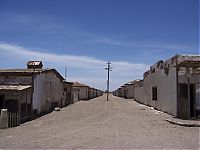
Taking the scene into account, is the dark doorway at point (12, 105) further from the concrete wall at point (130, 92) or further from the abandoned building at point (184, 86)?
the concrete wall at point (130, 92)

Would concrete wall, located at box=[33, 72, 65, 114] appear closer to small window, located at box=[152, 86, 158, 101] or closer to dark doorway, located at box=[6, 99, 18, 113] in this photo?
dark doorway, located at box=[6, 99, 18, 113]

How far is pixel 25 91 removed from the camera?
23.5 m

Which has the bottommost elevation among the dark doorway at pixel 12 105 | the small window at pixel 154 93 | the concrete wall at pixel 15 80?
the dark doorway at pixel 12 105

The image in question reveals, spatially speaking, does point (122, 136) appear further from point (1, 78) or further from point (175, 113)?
point (1, 78)

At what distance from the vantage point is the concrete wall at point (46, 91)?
1048 inches

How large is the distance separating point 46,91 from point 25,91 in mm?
6771

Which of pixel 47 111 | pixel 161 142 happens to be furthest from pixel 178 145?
pixel 47 111

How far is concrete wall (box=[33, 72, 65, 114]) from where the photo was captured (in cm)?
2661

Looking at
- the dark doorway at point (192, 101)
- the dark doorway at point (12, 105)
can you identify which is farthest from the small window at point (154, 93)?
the dark doorway at point (12, 105)

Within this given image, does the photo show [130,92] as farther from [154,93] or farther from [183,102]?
[183,102]

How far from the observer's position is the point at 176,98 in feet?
84.4

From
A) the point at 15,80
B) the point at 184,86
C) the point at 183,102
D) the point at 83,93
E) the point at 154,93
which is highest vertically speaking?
the point at 15,80

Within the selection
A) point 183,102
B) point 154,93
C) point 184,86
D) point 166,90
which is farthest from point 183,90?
point 154,93

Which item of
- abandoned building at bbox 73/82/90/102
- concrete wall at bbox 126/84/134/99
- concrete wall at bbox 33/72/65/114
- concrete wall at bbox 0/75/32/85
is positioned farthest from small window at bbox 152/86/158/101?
concrete wall at bbox 126/84/134/99
